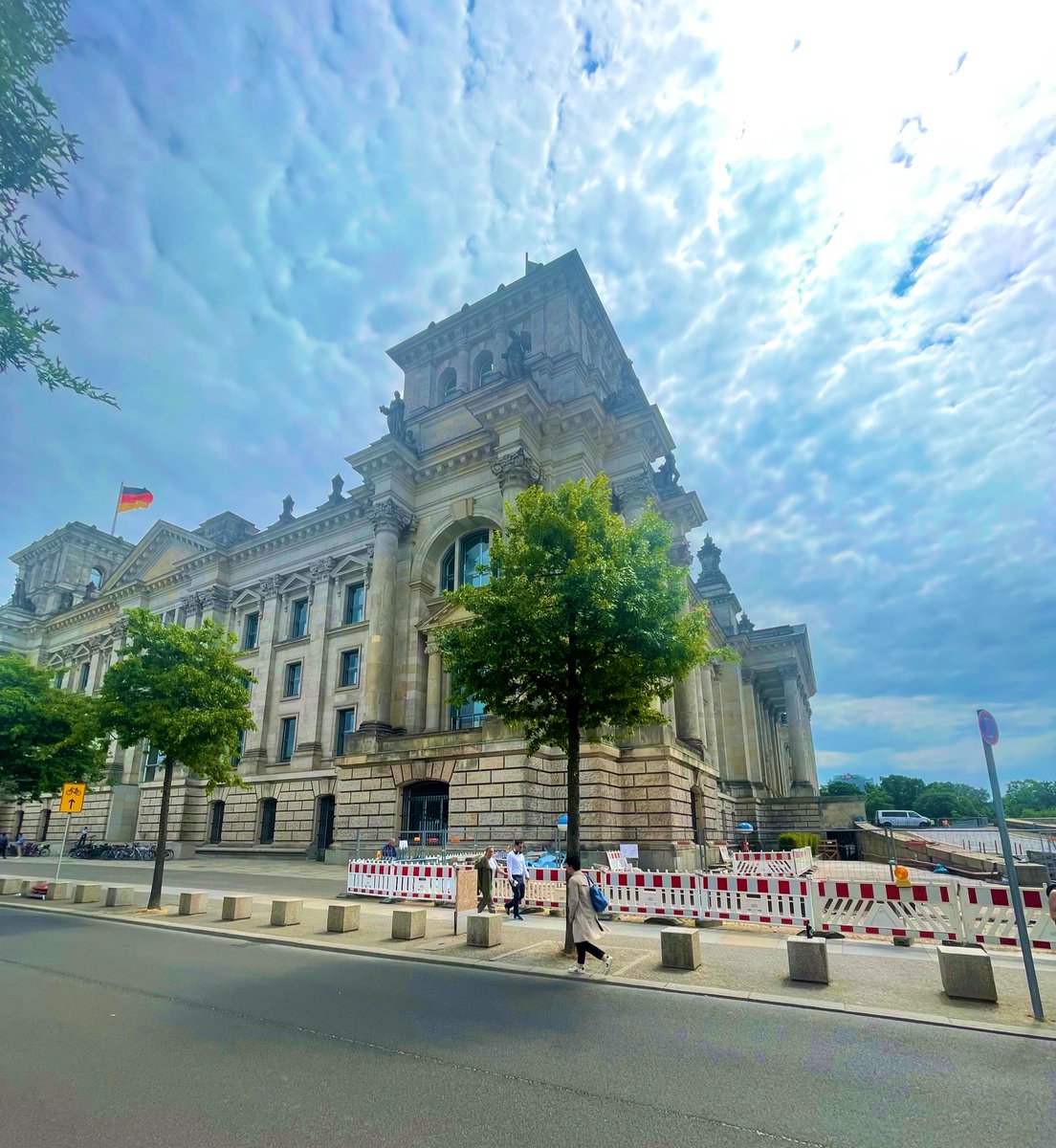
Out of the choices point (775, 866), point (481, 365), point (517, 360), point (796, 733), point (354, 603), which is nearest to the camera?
point (775, 866)

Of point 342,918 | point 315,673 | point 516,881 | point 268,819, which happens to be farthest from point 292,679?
point 342,918

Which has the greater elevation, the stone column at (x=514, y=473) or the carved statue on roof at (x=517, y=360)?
the carved statue on roof at (x=517, y=360)

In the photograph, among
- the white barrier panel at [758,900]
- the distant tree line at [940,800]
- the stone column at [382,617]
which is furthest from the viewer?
the distant tree line at [940,800]

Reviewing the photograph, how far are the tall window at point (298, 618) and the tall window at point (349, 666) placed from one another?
429 cm

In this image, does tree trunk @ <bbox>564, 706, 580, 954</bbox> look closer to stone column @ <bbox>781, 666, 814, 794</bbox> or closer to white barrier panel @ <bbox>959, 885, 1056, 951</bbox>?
white barrier panel @ <bbox>959, 885, 1056, 951</bbox>

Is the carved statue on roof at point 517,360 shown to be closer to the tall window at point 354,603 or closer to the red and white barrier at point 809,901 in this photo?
the tall window at point 354,603

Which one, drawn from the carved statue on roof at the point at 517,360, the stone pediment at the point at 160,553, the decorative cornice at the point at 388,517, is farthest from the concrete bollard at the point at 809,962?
the stone pediment at the point at 160,553

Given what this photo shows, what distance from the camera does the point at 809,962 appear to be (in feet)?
28.5

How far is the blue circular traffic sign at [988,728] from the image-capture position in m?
7.94

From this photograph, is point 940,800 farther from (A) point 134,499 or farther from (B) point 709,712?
(A) point 134,499

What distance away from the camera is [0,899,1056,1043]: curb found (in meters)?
6.88

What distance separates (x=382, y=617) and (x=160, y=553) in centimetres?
2628

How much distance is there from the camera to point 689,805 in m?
29.2

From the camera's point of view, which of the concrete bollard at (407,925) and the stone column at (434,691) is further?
the stone column at (434,691)
